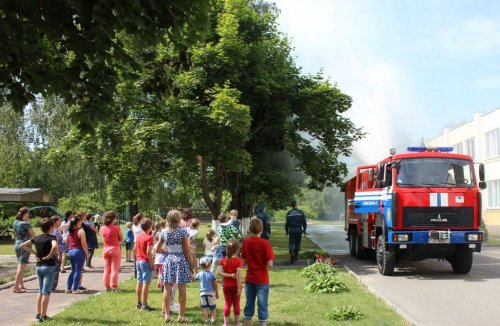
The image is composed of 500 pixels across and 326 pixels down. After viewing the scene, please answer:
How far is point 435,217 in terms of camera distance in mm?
13680

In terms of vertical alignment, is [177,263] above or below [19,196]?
below

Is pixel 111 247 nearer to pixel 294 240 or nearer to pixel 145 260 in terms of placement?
pixel 145 260

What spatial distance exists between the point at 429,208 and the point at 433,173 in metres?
0.92

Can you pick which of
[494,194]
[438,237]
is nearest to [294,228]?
[438,237]

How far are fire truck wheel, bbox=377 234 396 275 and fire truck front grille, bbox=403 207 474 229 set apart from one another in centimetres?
82

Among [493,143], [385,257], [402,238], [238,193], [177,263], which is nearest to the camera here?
→ [177,263]

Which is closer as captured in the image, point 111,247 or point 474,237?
point 111,247

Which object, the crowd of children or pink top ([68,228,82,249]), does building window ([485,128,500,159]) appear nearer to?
the crowd of children

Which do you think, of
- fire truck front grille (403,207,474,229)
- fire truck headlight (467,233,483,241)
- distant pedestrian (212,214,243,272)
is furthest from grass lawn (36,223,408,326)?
fire truck headlight (467,233,483,241)

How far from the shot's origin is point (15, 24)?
5.53 m

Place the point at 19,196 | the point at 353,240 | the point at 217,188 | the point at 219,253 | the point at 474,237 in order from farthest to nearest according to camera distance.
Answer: the point at 19,196 < the point at 217,188 < the point at 353,240 < the point at 474,237 < the point at 219,253

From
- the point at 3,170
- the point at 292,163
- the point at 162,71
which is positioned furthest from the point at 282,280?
the point at 3,170

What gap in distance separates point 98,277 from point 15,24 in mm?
10030

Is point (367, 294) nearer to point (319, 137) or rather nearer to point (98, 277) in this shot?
point (98, 277)
